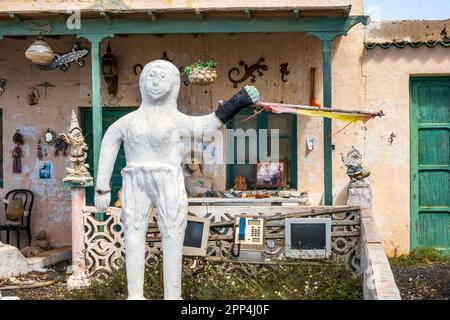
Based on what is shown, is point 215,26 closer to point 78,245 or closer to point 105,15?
point 105,15

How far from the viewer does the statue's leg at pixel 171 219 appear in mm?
5312

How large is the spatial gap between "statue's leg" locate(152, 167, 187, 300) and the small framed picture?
14.6ft

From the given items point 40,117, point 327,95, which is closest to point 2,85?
point 40,117

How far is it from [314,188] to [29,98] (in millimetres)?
4752

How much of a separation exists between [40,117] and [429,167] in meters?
6.13

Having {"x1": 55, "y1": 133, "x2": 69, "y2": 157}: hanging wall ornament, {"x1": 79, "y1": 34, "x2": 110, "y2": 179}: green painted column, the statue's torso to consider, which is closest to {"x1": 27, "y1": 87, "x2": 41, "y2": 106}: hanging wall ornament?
{"x1": 55, "y1": 133, "x2": 69, "y2": 157}: hanging wall ornament

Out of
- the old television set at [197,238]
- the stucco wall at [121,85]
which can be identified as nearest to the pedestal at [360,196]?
the stucco wall at [121,85]

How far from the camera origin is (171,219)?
5.31 m

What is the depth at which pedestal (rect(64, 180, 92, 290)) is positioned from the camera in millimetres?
7410

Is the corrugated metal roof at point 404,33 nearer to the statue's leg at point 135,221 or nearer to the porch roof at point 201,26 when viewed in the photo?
the porch roof at point 201,26

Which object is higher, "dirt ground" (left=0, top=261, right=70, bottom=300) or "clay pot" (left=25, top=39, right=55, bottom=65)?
"clay pot" (left=25, top=39, right=55, bottom=65)

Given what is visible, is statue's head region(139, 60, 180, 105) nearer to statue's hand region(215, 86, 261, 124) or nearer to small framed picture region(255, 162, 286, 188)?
statue's hand region(215, 86, 261, 124)

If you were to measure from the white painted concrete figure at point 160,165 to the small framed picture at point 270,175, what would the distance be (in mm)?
4356

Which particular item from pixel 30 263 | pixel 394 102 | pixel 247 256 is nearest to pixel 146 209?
pixel 247 256
